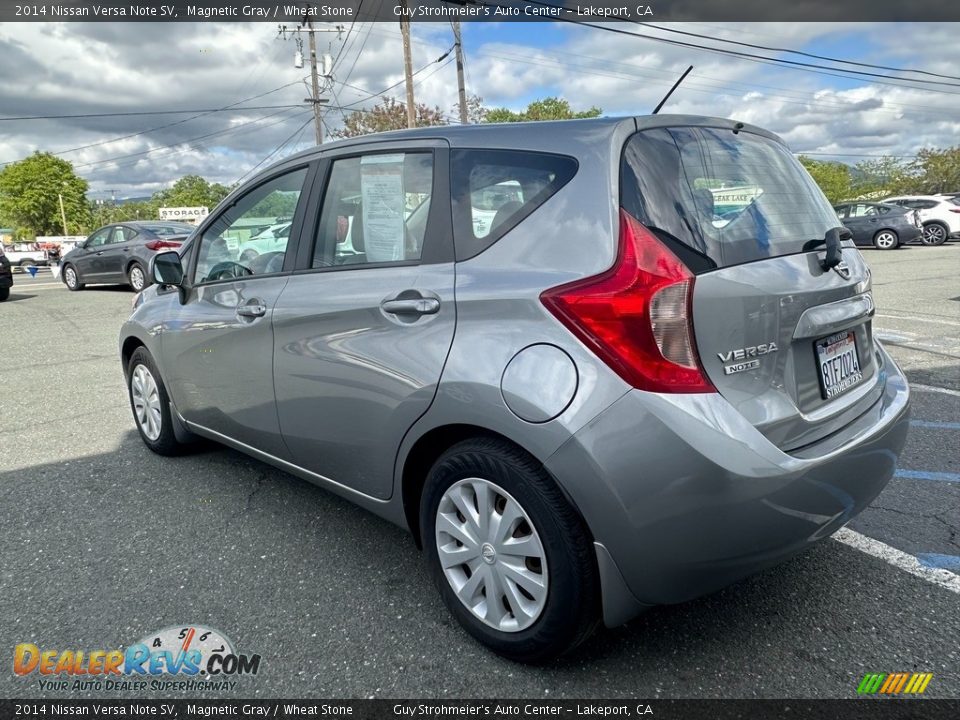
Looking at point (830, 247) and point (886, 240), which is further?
point (886, 240)

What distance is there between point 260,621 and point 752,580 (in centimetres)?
187

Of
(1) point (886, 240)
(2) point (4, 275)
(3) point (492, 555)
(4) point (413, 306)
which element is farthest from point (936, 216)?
(2) point (4, 275)

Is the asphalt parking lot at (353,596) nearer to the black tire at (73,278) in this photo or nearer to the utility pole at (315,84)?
the black tire at (73,278)

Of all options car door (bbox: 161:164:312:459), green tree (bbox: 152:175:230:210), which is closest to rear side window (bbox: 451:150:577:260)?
car door (bbox: 161:164:312:459)

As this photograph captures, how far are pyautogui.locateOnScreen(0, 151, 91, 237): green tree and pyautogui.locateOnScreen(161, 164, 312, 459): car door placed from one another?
81.3m

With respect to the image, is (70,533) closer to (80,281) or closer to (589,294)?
(589,294)

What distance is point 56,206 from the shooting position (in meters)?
72.6

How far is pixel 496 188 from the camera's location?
228cm

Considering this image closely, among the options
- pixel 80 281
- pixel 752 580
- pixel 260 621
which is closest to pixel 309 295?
pixel 260 621

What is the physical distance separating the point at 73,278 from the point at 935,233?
950 inches

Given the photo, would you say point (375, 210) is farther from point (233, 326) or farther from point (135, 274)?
point (135, 274)

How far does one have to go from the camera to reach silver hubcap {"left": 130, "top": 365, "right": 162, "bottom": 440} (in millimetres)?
4145

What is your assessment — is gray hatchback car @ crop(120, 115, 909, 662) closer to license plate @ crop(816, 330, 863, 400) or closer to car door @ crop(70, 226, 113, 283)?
license plate @ crop(816, 330, 863, 400)

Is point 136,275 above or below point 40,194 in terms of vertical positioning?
below
